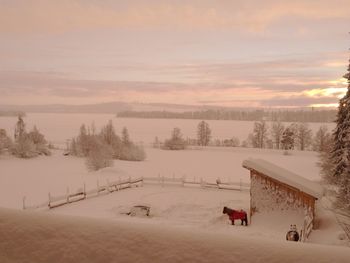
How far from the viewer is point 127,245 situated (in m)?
3.32

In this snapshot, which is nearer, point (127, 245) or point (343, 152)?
point (127, 245)

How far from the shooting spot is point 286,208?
18094 millimetres

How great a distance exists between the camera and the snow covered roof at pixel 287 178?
640 inches

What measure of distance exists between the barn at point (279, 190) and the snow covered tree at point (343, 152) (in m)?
1.14

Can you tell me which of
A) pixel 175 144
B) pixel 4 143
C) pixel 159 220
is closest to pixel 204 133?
pixel 175 144

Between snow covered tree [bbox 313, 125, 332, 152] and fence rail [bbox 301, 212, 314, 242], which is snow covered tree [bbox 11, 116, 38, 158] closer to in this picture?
snow covered tree [bbox 313, 125, 332, 152]

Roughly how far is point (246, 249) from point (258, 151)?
3043 inches

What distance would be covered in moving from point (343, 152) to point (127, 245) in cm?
1717

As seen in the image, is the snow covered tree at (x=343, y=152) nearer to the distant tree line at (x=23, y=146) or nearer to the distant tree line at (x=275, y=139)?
the distant tree line at (x=23, y=146)

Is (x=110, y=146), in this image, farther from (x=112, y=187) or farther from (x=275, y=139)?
(x=275, y=139)

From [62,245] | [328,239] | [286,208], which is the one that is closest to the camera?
[62,245]

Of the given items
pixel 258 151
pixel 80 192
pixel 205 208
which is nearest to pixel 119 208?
pixel 80 192

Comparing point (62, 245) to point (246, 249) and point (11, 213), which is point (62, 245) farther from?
point (246, 249)

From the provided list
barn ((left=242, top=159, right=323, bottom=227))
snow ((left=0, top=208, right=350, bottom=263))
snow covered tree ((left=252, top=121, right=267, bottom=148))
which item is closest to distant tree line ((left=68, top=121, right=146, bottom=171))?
barn ((left=242, top=159, right=323, bottom=227))
